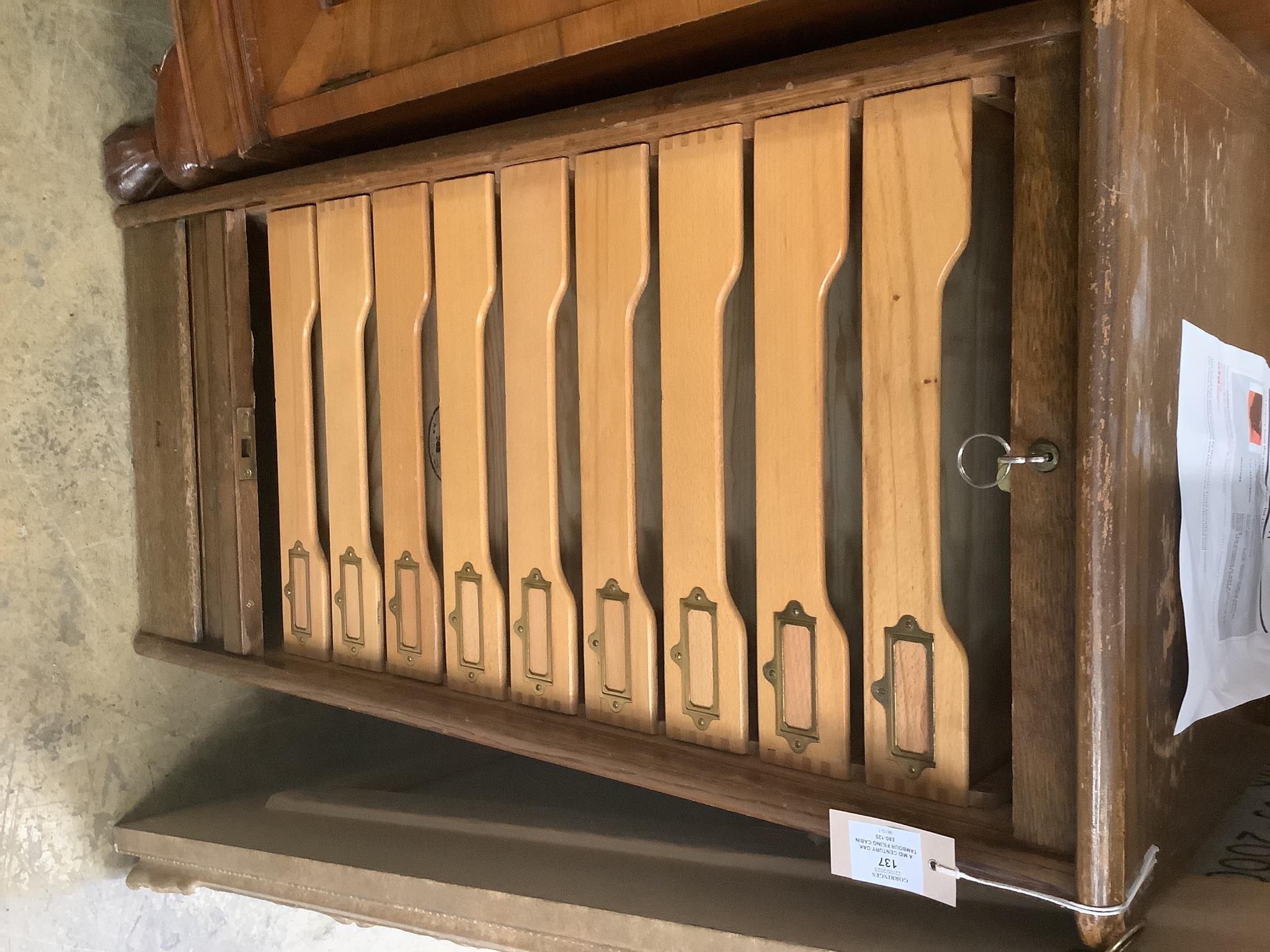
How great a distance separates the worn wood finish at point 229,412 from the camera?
61.8 inches

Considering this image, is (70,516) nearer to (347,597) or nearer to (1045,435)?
(347,597)

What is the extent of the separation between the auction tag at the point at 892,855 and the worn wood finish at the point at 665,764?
1cm

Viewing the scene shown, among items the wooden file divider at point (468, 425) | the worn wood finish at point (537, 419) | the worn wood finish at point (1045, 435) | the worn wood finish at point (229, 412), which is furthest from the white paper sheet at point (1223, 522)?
the worn wood finish at point (229, 412)

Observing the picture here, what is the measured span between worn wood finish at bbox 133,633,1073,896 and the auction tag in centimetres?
1

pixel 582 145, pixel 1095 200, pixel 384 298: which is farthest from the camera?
pixel 384 298

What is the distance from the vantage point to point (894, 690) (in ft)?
3.08

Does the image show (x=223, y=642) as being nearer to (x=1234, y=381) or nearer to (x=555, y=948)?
(x=555, y=948)

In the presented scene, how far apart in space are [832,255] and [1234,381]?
0.44m

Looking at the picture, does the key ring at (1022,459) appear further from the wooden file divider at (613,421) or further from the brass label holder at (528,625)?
the brass label holder at (528,625)

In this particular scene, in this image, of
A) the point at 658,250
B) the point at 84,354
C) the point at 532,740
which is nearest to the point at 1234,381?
the point at 658,250

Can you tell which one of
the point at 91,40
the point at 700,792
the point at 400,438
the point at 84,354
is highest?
the point at 91,40

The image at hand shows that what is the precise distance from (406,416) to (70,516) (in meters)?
0.75

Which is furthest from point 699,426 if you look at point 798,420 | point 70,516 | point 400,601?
point 70,516

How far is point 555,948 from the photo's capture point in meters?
1.19
